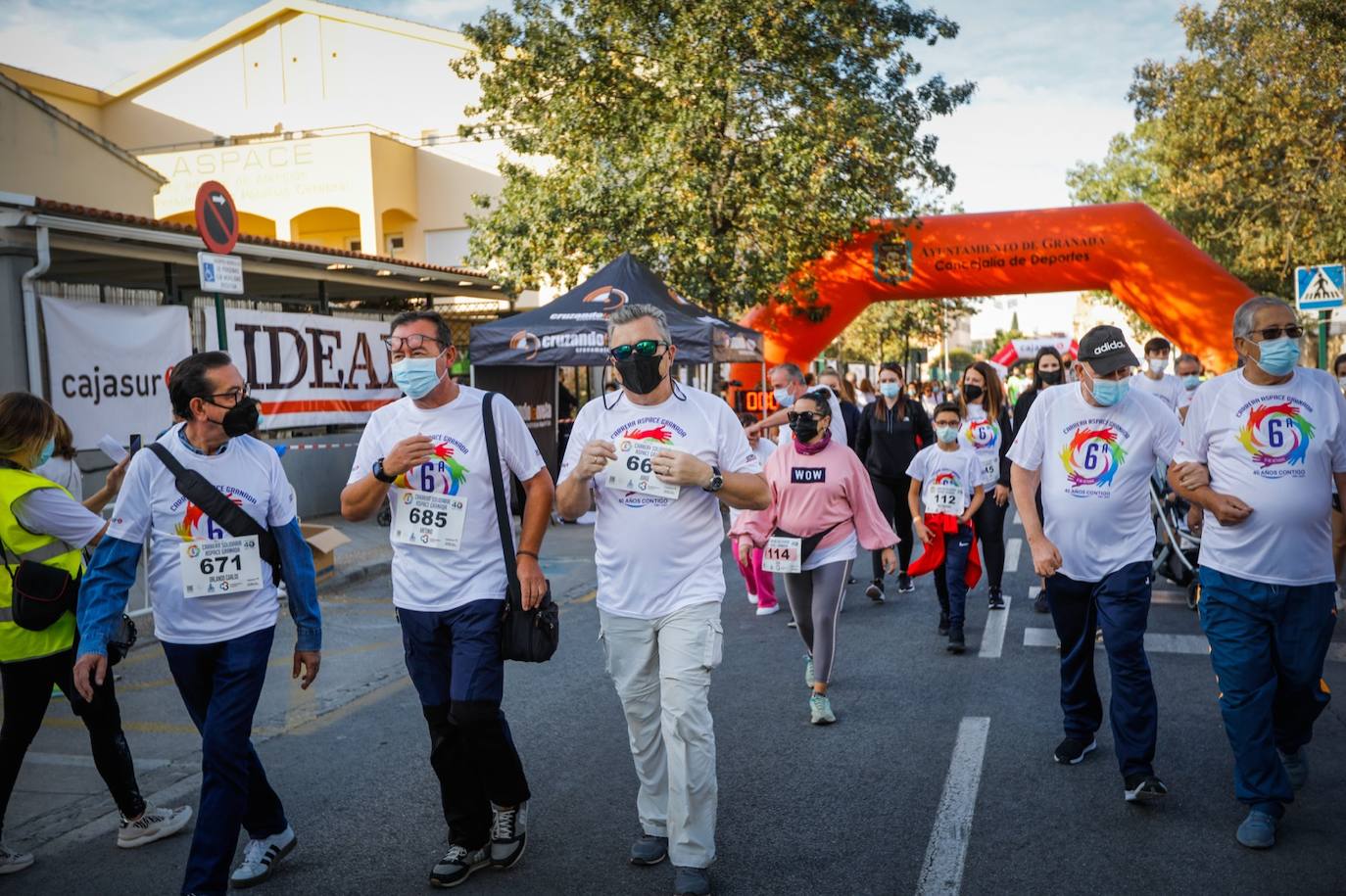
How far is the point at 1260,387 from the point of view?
4328mm

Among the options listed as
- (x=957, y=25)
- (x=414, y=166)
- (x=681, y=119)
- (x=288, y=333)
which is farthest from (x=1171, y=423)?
(x=414, y=166)

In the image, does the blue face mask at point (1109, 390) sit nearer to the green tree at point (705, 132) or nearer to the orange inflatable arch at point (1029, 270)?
the green tree at point (705, 132)

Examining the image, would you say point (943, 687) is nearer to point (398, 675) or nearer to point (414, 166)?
point (398, 675)

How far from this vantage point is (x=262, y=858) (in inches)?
161

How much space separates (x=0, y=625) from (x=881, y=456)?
6975mm

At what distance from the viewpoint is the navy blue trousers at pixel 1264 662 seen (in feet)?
13.7

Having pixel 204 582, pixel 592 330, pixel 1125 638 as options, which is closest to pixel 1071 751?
pixel 1125 638

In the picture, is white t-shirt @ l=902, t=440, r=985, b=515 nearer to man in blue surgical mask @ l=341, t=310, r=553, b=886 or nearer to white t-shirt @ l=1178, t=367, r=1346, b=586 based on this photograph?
white t-shirt @ l=1178, t=367, r=1346, b=586

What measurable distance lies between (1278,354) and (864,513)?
2.48 metres

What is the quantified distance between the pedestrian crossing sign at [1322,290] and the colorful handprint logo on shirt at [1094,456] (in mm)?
10736

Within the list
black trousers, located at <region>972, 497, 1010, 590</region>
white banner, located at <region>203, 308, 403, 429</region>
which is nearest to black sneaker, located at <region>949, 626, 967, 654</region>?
black trousers, located at <region>972, 497, 1010, 590</region>

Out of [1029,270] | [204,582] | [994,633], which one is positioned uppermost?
[1029,270]

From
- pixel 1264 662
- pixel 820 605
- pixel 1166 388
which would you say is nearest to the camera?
pixel 1264 662

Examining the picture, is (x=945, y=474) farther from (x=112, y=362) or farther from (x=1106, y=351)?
(x=112, y=362)
